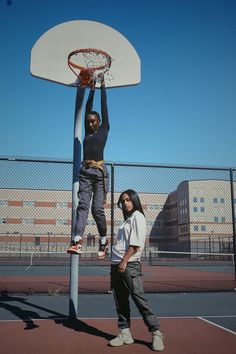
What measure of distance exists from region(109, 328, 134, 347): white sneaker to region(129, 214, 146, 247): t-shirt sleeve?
4.19ft

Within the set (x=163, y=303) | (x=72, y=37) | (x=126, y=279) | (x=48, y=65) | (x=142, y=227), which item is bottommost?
(x=163, y=303)

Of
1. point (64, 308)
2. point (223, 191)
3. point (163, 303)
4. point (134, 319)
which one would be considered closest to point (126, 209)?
point (134, 319)

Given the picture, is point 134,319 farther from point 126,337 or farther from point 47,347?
point 47,347

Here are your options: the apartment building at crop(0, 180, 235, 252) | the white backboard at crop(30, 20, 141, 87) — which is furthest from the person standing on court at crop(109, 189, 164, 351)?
the apartment building at crop(0, 180, 235, 252)

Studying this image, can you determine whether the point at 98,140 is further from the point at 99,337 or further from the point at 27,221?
the point at 27,221

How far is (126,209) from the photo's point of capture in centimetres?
471

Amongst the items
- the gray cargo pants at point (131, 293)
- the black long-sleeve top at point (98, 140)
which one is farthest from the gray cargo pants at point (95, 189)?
the gray cargo pants at point (131, 293)

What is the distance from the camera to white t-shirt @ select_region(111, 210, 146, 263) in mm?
4378

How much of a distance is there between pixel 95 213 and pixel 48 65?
9.35 ft

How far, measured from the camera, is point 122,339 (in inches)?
178

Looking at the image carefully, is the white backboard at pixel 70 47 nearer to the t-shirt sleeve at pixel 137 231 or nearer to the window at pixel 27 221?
the t-shirt sleeve at pixel 137 231

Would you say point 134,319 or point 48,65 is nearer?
point 48,65

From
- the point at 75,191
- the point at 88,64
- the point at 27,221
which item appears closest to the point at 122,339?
the point at 75,191

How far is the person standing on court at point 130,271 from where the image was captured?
14.3 ft
